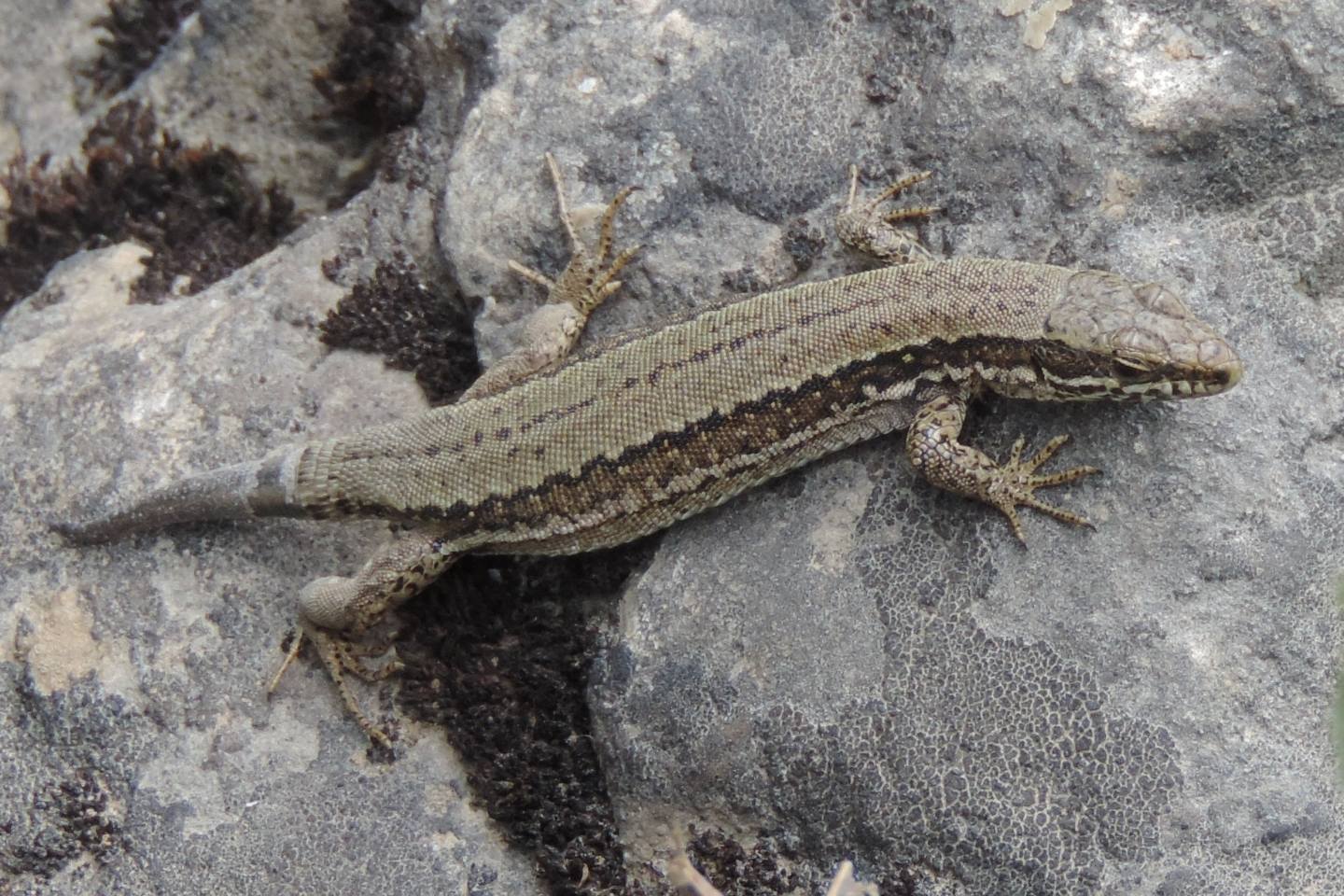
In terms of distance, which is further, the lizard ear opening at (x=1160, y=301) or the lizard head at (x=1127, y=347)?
the lizard ear opening at (x=1160, y=301)

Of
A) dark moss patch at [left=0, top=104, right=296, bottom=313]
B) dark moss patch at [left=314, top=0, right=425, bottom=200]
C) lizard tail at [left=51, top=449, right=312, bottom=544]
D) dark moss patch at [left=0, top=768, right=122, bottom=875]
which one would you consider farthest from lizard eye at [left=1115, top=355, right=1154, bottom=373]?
dark moss patch at [left=0, top=104, right=296, bottom=313]

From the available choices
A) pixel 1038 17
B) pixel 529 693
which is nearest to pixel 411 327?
pixel 529 693

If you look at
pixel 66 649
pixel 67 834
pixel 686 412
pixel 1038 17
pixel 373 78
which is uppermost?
pixel 1038 17

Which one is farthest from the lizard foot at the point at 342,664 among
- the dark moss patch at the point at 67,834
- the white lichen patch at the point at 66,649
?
the dark moss patch at the point at 67,834

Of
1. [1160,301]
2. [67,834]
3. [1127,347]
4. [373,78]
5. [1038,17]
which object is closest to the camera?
[1127,347]

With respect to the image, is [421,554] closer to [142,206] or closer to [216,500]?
[216,500]

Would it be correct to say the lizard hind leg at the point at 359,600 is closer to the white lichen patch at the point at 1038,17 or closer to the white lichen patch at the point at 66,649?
the white lichen patch at the point at 66,649

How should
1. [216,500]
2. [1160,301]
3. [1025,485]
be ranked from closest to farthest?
[1160,301] < [1025,485] < [216,500]

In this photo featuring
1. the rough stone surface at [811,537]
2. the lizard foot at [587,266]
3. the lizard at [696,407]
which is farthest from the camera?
the lizard foot at [587,266]
